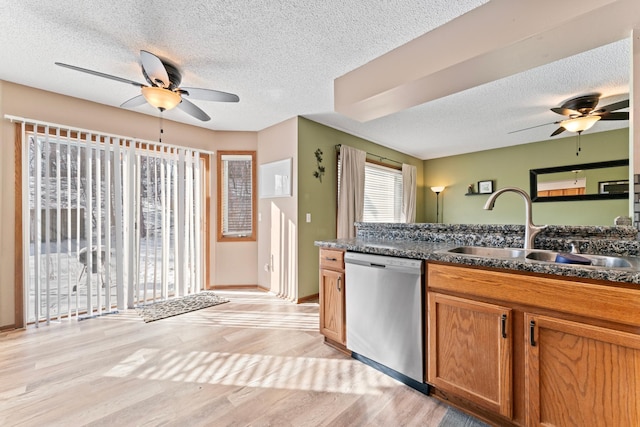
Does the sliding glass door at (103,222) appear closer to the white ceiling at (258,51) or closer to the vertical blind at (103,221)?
the vertical blind at (103,221)

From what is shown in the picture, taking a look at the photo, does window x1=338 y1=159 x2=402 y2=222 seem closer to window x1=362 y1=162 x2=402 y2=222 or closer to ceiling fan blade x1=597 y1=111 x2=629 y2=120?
window x1=362 y1=162 x2=402 y2=222

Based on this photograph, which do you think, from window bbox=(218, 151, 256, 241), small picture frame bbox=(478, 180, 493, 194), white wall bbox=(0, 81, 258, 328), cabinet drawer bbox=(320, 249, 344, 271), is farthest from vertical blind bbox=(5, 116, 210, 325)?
small picture frame bbox=(478, 180, 493, 194)

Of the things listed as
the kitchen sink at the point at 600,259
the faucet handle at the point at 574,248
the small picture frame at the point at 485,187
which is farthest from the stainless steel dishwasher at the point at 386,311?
the small picture frame at the point at 485,187

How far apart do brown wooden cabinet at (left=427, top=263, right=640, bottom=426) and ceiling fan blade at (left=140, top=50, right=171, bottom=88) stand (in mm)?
2271

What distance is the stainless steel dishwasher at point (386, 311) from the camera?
5.58ft

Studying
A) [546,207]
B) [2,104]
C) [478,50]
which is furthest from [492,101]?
[2,104]

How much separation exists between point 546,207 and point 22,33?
6488mm

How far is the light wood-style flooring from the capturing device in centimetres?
151

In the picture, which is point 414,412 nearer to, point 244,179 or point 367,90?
point 367,90

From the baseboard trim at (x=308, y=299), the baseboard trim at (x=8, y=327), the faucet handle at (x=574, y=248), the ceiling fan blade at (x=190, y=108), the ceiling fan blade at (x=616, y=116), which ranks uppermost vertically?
the ceiling fan blade at (x=190, y=108)

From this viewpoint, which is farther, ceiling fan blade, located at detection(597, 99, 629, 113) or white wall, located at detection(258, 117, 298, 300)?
white wall, located at detection(258, 117, 298, 300)

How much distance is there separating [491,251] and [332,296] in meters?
1.21

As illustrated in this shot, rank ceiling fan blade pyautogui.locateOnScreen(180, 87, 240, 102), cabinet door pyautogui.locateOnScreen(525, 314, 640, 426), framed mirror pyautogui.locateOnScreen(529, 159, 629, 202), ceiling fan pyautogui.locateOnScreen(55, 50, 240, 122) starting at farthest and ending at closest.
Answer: framed mirror pyautogui.locateOnScreen(529, 159, 629, 202), ceiling fan blade pyautogui.locateOnScreen(180, 87, 240, 102), ceiling fan pyautogui.locateOnScreen(55, 50, 240, 122), cabinet door pyautogui.locateOnScreen(525, 314, 640, 426)

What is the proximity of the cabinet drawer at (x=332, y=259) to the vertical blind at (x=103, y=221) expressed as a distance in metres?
2.28
